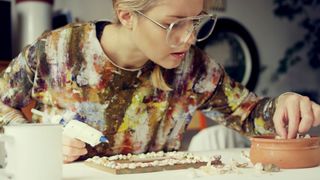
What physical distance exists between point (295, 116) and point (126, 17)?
0.54 meters

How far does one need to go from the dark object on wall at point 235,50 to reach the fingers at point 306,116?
2.25m

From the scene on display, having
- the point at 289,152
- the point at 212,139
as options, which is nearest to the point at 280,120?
the point at 289,152

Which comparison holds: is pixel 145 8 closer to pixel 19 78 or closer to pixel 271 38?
pixel 19 78

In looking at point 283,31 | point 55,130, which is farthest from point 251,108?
point 283,31

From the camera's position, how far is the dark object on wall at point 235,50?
352 centimetres

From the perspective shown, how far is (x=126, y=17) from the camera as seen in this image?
1.42m

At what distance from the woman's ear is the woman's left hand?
0.47 m

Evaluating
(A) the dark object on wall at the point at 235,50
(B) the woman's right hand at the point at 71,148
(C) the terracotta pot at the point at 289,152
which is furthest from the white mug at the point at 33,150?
(A) the dark object on wall at the point at 235,50

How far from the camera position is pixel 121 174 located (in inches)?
38.4

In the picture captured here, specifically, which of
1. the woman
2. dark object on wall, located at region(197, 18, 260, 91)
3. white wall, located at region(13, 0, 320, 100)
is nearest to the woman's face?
the woman

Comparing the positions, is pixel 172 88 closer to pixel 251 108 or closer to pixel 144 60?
pixel 144 60

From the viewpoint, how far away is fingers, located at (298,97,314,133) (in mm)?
1178

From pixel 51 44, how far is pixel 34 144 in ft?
2.24

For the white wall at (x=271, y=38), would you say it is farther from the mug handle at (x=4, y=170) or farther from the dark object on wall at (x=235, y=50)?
the mug handle at (x=4, y=170)
